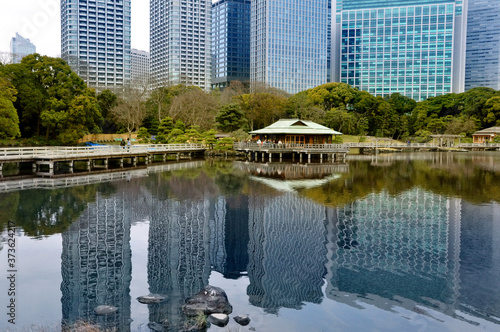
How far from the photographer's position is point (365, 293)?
1230 centimetres

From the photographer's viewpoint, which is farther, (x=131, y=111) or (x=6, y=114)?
(x=131, y=111)

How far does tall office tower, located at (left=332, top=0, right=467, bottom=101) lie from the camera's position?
4663 inches

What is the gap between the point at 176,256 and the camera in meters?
15.4

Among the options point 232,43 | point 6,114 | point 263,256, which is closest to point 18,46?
point 6,114

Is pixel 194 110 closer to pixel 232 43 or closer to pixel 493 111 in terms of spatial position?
pixel 493 111

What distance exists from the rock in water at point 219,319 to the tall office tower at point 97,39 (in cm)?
11730

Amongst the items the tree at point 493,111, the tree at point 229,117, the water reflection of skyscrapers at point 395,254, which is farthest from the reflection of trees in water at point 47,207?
the tree at point 493,111

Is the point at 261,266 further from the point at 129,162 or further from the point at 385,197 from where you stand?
the point at 129,162

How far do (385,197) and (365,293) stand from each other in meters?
16.2

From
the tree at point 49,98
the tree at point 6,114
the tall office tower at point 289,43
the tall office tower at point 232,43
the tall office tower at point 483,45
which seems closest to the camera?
the tree at point 6,114

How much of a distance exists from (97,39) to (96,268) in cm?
13061

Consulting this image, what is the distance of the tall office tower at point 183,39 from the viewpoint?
148 meters

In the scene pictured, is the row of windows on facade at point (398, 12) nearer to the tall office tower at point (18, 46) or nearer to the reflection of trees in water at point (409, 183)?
the reflection of trees in water at point (409, 183)

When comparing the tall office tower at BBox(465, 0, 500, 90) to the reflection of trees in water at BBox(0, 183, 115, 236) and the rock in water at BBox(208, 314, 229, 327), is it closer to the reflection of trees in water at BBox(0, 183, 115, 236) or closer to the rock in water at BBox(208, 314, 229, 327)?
the reflection of trees in water at BBox(0, 183, 115, 236)
